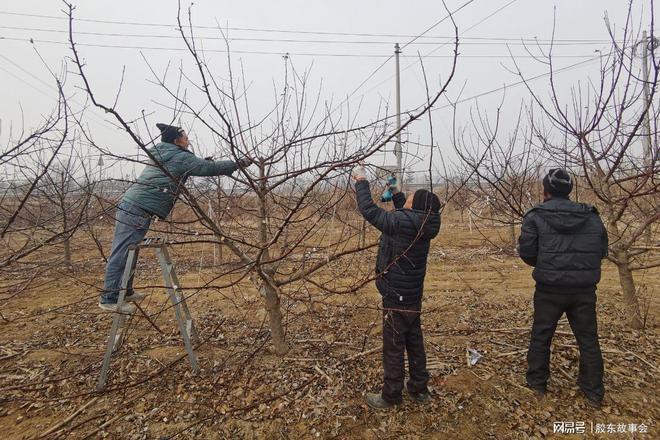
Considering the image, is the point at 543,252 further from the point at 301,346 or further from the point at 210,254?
the point at 210,254

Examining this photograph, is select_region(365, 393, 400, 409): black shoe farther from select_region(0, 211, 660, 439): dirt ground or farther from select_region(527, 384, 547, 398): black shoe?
select_region(527, 384, 547, 398): black shoe

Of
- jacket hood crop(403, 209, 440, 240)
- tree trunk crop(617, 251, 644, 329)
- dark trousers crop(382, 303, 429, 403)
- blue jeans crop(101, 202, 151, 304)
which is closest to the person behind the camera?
jacket hood crop(403, 209, 440, 240)

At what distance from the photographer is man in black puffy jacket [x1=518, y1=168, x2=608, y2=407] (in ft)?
7.59

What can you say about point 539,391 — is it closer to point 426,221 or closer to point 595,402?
point 595,402

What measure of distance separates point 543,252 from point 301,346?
2.27m

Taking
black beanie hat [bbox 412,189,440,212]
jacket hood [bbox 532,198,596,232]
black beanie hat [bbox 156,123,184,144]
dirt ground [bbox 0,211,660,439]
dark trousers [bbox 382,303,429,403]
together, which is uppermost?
black beanie hat [bbox 156,123,184,144]

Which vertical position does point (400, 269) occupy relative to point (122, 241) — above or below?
below

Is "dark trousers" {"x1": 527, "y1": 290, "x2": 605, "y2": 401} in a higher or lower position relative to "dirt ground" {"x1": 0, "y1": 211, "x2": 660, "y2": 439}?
higher

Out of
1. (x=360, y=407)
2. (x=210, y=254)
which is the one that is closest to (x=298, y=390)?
(x=360, y=407)

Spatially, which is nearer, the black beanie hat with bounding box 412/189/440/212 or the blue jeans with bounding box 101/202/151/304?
the black beanie hat with bounding box 412/189/440/212

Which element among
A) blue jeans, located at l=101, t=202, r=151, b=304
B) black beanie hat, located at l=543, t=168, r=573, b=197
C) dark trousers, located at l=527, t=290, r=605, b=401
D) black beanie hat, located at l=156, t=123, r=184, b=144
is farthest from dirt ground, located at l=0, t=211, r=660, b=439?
black beanie hat, located at l=543, t=168, r=573, b=197

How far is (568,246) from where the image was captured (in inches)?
91.4

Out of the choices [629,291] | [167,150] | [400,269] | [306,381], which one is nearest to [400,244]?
[400,269]

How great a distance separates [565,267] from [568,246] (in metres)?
0.15
